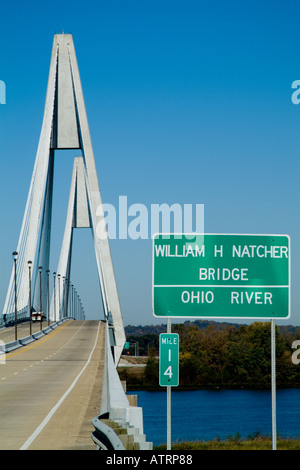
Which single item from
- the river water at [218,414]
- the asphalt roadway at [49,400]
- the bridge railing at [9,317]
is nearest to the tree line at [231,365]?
the river water at [218,414]

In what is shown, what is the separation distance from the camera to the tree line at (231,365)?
5999 inches

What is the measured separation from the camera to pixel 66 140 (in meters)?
69.2

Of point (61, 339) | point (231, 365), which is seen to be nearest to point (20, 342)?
point (61, 339)

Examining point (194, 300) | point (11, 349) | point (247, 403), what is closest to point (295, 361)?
point (247, 403)

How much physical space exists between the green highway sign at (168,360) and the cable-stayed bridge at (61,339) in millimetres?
713

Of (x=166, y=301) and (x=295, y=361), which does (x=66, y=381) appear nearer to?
(x=166, y=301)

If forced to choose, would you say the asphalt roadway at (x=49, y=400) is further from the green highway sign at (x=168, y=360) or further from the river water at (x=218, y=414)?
the river water at (x=218, y=414)

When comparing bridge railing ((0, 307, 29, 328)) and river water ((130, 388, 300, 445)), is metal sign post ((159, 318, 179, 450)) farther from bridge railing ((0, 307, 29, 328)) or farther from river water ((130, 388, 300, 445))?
bridge railing ((0, 307, 29, 328))

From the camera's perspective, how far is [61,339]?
2429 inches

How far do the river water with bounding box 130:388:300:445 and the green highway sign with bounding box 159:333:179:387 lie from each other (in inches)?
2029

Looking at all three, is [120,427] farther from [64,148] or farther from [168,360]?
[64,148]

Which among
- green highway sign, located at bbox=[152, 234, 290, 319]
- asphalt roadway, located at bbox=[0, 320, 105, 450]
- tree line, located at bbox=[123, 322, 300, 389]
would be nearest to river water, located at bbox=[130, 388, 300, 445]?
tree line, located at bbox=[123, 322, 300, 389]
